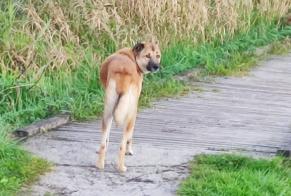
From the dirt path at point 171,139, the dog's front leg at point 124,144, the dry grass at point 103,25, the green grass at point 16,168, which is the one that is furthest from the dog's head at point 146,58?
the dry grass at point 103,25

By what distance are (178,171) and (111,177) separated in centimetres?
55

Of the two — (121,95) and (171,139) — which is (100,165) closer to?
(121,95)

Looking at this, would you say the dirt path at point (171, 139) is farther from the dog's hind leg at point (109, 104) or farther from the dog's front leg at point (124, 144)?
the dog's hind leg at point (109, 104)

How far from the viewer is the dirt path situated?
20.4 feet

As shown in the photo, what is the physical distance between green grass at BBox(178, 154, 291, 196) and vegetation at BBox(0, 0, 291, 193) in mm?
1260

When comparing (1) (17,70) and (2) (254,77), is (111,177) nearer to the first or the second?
(1) (17,70)

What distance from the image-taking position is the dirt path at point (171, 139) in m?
6.22

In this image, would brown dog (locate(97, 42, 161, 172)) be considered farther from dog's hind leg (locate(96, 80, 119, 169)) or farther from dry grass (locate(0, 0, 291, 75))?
dry grass (locate(0, 0, 291, 75))

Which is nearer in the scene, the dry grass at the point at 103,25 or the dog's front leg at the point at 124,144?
the dog's front leg at the point at 124,144

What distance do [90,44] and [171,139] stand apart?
9.07 ft

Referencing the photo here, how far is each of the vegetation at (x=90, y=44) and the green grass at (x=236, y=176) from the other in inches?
49.6

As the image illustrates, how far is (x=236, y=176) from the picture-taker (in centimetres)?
625

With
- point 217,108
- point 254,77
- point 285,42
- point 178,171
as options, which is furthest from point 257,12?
point 178,171

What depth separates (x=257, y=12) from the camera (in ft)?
44.4
